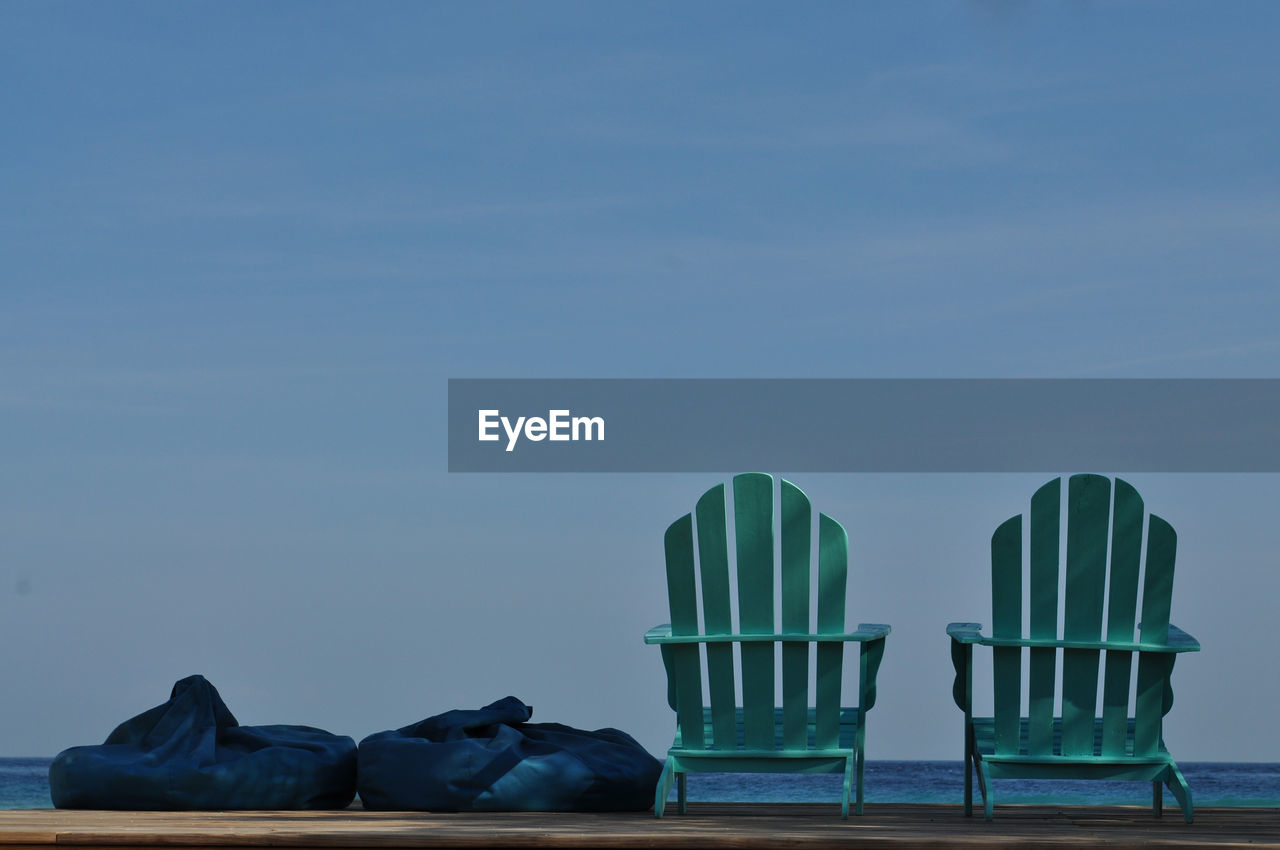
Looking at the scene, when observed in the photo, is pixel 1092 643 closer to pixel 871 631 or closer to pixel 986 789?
pixel 986 789

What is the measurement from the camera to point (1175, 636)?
4.84 meters

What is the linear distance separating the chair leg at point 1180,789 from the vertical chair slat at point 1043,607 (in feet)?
1.31

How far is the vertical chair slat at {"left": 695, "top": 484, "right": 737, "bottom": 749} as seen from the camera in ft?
16.3

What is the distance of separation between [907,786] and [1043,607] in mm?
15602

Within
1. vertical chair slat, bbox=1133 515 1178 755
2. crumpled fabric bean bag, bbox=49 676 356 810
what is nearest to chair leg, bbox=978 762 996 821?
vertical chair slat, bbox=1133 515 1178 755

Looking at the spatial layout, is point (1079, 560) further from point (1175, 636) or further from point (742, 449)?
point (742, 449)

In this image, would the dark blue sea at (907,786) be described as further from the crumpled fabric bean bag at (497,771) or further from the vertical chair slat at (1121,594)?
the vertical chair slat at (1121,594)

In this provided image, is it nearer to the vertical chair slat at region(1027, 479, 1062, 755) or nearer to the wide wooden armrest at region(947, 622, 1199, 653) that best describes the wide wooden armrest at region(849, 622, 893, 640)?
the wide wooden armrest at region(947, 622, 1199, 653)

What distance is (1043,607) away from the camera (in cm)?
486

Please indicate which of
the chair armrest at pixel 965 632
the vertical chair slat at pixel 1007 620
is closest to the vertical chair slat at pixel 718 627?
the chair armrest at pixel 965 632

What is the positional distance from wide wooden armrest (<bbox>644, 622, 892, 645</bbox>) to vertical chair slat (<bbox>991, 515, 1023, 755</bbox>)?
402 mm

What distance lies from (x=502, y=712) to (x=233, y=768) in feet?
3.38

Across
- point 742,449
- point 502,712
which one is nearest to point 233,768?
point 502,712

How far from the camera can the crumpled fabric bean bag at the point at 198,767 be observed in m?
5.16
